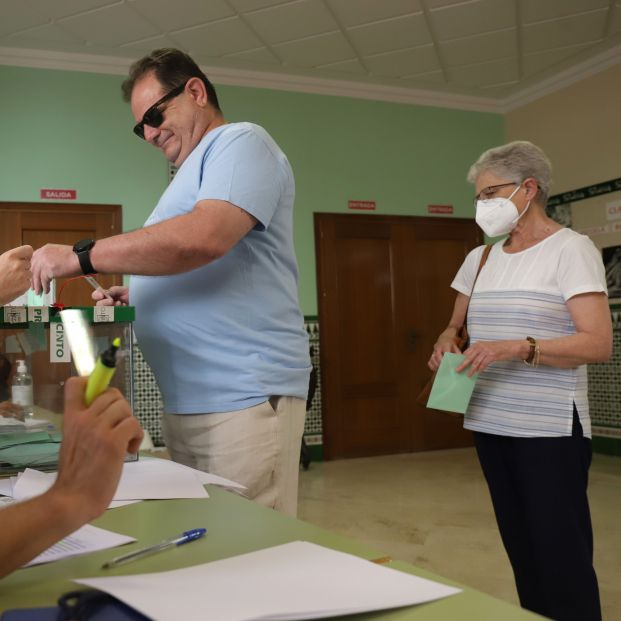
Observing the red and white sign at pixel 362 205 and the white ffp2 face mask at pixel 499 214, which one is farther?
the red and white sign at pixel 362 205

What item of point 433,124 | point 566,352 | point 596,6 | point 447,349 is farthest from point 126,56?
point 566,352

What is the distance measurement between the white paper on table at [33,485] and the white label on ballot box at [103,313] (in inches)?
13.1

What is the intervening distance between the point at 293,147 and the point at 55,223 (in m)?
2.09

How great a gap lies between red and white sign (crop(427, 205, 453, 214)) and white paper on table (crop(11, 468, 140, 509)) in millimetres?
5525

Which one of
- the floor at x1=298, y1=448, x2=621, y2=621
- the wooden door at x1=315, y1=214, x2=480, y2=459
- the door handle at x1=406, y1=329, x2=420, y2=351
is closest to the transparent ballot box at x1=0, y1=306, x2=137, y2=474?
the floor at x1=298, y1=448, x2=621, y2=621

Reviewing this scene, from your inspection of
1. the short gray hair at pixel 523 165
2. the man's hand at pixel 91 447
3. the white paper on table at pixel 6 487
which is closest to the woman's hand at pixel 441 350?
the short gray hair at pixel 523 165

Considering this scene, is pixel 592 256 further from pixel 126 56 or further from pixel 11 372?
pixel 126 56

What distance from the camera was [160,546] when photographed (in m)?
0.89

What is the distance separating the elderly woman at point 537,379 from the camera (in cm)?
187

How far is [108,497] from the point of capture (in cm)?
78

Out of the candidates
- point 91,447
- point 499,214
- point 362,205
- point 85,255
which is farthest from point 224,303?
point 362,205

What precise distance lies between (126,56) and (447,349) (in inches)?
175

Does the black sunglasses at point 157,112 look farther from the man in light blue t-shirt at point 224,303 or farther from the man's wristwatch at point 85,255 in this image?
the man's wristwatch at point 85,255

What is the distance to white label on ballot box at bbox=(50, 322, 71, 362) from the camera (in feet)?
4.97
